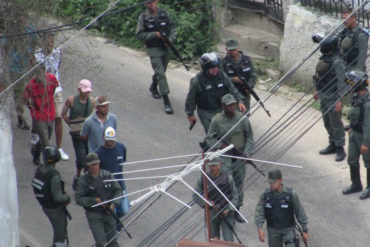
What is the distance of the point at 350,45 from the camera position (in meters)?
12.2

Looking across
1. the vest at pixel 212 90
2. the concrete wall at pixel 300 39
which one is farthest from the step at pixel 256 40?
the vest at pixel 212 90

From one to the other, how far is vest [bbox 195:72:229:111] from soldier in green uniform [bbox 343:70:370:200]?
1.72 meters

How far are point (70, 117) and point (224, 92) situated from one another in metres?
2.15

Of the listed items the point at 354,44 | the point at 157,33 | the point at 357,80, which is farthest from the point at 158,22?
the point at 357,80

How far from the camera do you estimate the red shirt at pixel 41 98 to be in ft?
36.8

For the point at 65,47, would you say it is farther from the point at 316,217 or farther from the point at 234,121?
the point at 316,217

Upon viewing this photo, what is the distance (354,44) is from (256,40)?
13.0ft

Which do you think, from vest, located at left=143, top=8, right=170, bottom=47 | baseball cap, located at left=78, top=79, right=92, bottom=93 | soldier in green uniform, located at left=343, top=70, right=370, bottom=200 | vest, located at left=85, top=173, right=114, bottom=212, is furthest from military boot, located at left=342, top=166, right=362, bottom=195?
vest, located at left=143, top=8, right=170, bottom=47

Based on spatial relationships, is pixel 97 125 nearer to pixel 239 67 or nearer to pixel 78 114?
pixel 78 114

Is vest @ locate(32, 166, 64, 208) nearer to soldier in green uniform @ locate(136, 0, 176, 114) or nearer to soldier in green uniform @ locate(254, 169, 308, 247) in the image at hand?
soldier in green uniform @ locate(254, 169, 308, 247)

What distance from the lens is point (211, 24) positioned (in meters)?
16.5

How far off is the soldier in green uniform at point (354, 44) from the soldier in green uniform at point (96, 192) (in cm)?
425

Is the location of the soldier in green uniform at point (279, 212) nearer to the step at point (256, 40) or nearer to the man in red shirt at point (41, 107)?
the man in red shirt at point (41, 107)

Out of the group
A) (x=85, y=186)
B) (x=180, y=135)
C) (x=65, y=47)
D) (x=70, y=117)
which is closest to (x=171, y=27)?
(x=180, y=135)
